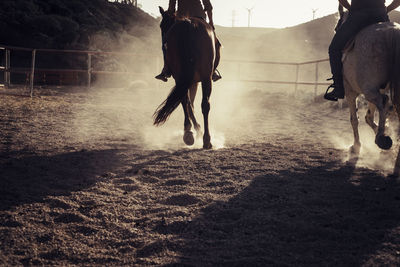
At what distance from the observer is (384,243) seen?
217 cm

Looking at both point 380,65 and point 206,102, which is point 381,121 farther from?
point 206,102

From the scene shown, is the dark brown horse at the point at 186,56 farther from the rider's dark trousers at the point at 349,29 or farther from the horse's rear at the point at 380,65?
the horse's rear at the point at 380,65

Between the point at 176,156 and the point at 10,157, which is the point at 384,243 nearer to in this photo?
the point at 176,156

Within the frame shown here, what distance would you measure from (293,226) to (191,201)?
937 mm

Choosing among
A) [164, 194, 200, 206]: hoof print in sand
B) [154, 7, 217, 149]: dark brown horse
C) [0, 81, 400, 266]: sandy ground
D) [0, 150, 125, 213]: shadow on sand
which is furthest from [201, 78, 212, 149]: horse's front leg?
[164, 194, 200, 206]: hoof print in sand

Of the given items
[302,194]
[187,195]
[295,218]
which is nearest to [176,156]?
[187,195]

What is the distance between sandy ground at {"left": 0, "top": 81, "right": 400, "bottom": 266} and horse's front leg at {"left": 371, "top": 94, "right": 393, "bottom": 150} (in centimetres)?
43

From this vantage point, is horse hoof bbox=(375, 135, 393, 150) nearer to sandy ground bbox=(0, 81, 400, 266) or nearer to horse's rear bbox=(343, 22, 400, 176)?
horse's rear bbox=(343, 22, 400, 176)

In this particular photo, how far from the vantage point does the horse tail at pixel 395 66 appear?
3428mm

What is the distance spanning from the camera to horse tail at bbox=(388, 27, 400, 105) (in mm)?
3428

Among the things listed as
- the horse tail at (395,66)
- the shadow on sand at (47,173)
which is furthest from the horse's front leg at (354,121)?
the shadow on sand at (47,173)

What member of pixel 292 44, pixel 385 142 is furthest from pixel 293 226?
pixel 292 44

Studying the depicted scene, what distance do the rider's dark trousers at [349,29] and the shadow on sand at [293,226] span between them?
1.74 metres

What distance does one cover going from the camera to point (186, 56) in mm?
4703
